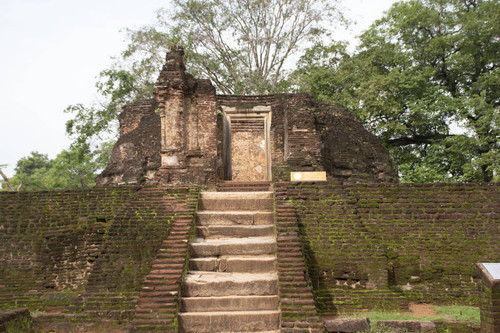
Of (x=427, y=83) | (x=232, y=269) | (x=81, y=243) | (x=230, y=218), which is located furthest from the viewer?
(x=427, y=83)

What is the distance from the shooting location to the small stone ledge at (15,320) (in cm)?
477

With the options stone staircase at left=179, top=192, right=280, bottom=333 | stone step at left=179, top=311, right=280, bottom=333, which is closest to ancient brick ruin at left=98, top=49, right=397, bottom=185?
stone staircase at left=179, top=192, right=280, bottom=333

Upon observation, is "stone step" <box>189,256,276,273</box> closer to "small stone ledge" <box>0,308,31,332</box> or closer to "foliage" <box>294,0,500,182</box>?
"small stone ledge" <box>0,308,31,332</box>

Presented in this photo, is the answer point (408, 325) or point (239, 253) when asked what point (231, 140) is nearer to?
point (239, 253)

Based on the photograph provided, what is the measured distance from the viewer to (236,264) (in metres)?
6.46

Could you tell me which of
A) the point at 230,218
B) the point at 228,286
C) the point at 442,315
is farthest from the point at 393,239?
the point at 228,286

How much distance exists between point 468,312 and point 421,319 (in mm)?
973

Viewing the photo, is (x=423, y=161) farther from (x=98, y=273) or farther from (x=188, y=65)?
(x=98, y=273)

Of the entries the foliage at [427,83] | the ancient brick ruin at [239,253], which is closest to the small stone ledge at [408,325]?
the ancient brick ruin at [239,253]

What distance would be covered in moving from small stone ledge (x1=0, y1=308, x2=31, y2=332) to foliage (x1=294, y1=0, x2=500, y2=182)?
1326 cm

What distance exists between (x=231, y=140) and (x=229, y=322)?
25.1 feet

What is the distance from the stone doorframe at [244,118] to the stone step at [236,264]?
6.00m

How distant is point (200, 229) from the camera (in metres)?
7.21

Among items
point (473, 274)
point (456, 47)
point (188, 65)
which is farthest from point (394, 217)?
point (188, 65)
